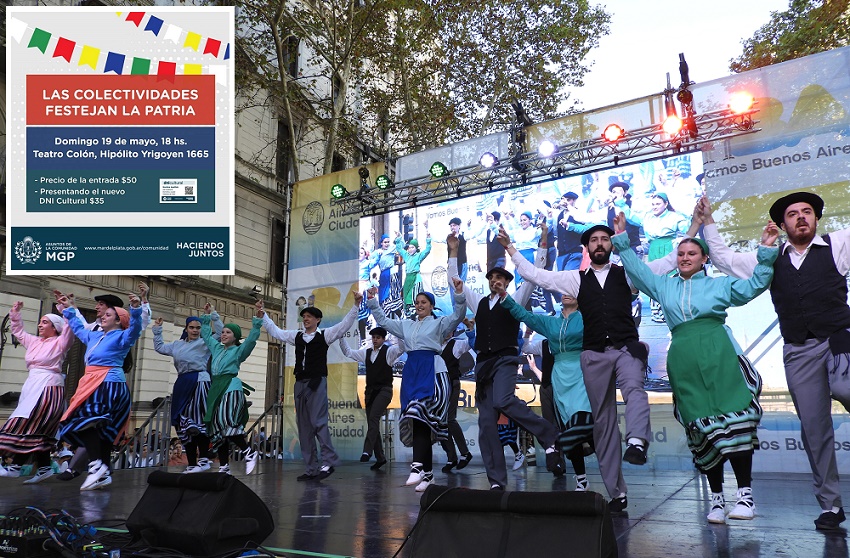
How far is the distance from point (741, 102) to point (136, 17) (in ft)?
29.5

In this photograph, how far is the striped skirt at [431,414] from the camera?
596cm

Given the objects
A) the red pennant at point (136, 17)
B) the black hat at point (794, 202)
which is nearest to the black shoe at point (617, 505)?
the black hat at point (794, 202)

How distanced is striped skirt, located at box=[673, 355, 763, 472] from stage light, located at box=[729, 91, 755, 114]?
15.1 feet

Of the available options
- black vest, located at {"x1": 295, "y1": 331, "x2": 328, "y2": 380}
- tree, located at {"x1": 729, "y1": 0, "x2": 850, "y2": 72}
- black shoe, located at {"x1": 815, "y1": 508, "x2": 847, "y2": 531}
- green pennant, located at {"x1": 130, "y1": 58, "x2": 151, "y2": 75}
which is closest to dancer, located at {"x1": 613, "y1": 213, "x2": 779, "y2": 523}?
black shoe, located at {"x1": 815, "y1": 508, "x2": 847, "y2": 531}

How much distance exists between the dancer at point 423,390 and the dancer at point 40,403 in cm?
322

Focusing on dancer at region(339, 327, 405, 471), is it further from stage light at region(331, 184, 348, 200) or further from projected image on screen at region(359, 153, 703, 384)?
stage light at region(331, 184, 348, 200)

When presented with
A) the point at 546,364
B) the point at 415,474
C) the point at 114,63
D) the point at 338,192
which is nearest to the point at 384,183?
the point at 338,192

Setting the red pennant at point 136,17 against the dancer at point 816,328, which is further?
the red pennant at point 136,17

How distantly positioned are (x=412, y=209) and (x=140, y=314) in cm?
513

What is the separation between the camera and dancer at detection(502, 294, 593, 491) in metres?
4.73

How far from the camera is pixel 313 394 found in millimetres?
7086

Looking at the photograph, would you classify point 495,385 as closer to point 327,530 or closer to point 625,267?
point 625,267

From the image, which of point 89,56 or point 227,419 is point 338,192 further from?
point 227,419

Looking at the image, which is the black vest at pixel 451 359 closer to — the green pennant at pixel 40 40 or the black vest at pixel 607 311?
the black vest at pixel 607 311
